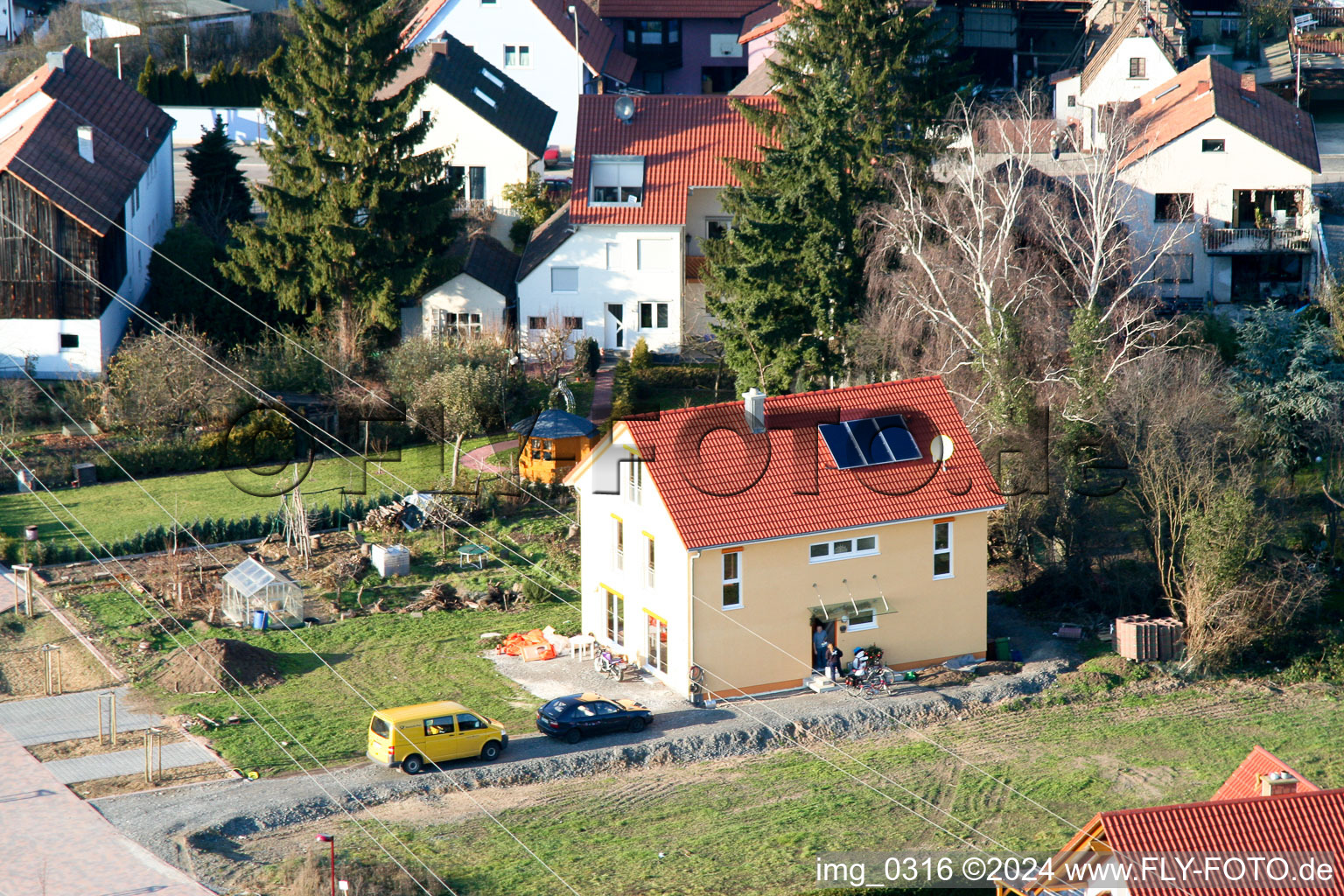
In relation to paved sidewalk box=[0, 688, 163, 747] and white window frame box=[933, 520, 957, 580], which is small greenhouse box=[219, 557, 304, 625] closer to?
paved sidewalk box=[0, 688, 163, 747]

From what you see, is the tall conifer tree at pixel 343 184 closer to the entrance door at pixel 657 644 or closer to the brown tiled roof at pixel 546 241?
the brown tiled roof at pixel 546 241

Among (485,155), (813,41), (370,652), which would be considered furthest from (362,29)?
(370,652)

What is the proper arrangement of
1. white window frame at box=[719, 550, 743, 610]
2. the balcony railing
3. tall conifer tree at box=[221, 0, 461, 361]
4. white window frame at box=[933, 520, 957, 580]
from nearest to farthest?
1. white window frame at box=[719, 550, 743, 610]
2. white window frame at box=[933, 520, 957, 580]
3. tall conifer tree at box=[221, 0, 461, 361]
4. the balcony railing

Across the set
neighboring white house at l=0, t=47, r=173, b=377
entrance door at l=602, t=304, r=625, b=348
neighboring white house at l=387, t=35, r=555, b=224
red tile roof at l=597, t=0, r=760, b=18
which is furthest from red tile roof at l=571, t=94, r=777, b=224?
red tile roof at l=597, t=0, r=760, b=18

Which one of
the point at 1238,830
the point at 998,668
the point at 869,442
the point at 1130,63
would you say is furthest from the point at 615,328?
the point at 1238,830

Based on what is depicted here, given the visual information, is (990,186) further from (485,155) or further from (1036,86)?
(485,155)

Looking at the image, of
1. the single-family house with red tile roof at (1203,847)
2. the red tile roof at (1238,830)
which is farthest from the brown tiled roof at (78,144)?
the red tile roof at (1238,830)
